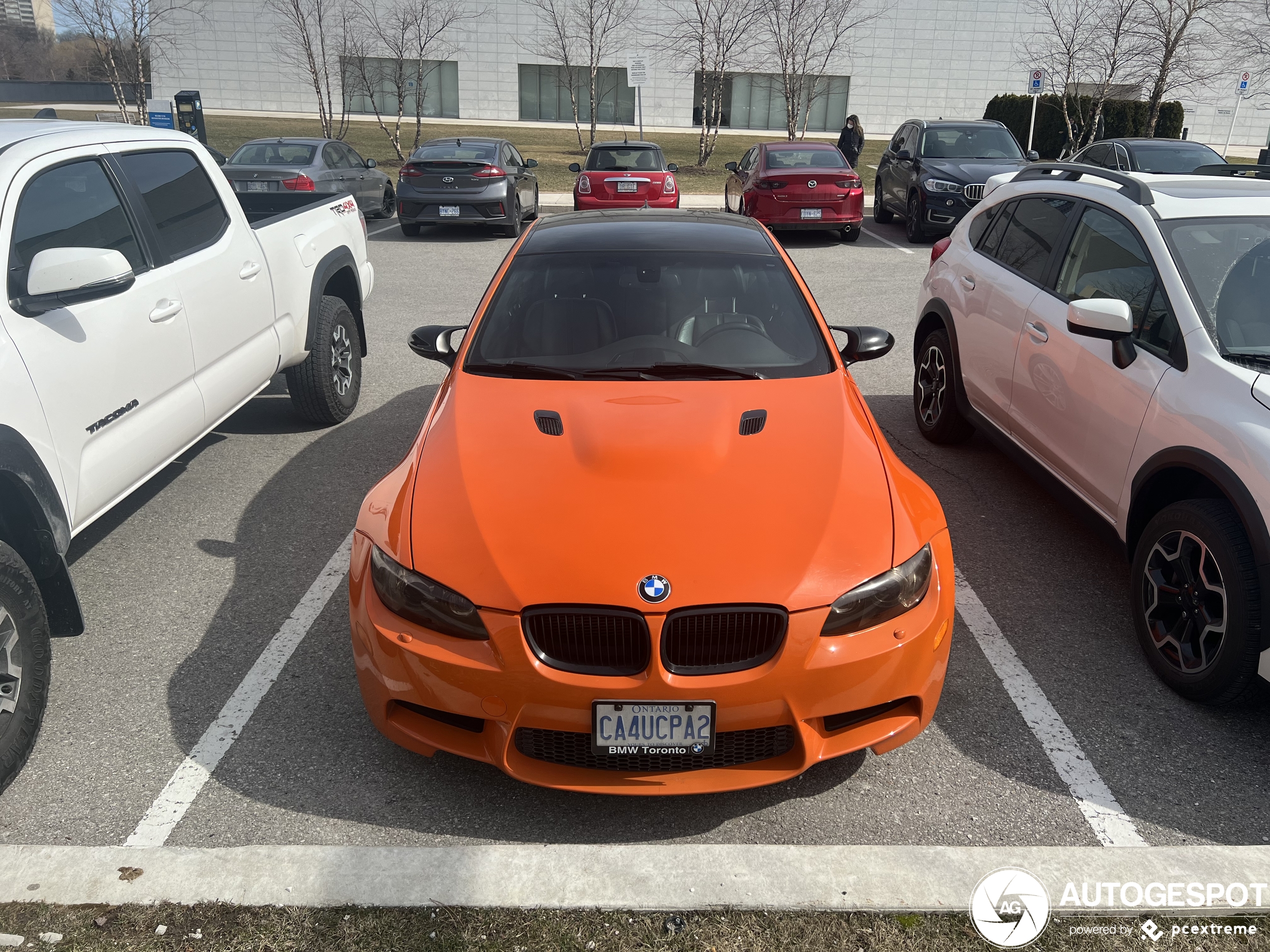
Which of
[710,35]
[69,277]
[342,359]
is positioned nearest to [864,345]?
[69,277]

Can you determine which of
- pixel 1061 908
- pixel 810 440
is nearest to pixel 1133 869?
pixel 1061 908

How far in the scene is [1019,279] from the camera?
540 centimetres

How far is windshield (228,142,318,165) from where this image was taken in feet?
51.5

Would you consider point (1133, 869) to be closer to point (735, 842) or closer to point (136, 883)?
point (735, 842)

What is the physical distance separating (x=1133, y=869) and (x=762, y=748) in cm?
105

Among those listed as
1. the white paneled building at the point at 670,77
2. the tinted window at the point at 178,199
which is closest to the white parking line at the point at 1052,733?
the tinted window at the point at 178,199

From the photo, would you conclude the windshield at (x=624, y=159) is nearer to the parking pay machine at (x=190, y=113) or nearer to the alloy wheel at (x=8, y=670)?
the alloy wheel at (x=8, y=670)

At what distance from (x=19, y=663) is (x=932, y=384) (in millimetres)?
5218

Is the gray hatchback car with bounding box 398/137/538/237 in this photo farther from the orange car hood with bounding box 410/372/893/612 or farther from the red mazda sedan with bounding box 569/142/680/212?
the orange car hood with bounding box 410/372/893/612

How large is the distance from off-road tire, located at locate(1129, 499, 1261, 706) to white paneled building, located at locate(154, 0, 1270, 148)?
160 ft

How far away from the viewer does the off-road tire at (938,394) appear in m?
6.18

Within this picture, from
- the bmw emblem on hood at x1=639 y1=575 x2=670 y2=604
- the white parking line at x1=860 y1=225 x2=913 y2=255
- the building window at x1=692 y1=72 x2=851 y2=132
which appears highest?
the building window at x1=692 y1=72 x2=851 y2=132

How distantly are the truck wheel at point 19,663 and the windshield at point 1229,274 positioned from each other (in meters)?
4.28

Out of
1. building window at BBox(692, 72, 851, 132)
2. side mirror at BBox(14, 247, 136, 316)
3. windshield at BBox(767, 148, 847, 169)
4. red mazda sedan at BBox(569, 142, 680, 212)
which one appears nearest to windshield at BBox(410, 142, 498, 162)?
red mazda sedan at BBox(569, 142, 680, 212)
